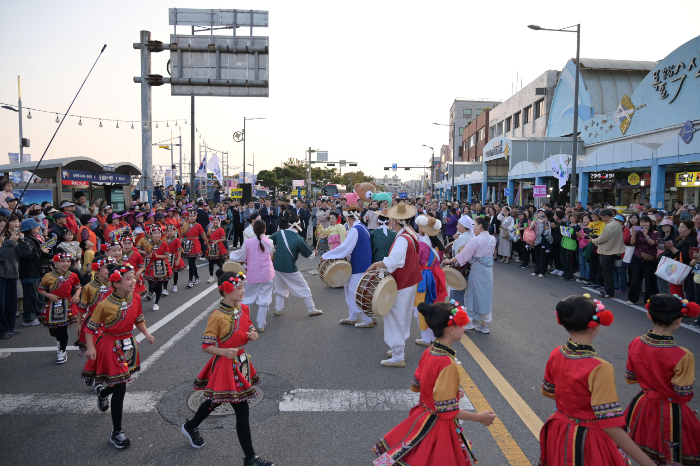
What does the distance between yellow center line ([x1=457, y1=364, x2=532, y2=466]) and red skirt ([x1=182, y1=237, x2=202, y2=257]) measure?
24.2 feet

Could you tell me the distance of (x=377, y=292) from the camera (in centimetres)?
527

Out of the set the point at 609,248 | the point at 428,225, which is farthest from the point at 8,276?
the point at 609,248

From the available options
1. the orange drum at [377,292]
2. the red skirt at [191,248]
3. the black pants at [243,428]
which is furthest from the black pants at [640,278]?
the red skirt at [191,248]

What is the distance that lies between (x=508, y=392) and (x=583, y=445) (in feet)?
7.56

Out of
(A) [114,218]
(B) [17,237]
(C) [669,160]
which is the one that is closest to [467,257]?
(B) [17,237]

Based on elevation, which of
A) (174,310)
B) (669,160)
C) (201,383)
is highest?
(669,160)

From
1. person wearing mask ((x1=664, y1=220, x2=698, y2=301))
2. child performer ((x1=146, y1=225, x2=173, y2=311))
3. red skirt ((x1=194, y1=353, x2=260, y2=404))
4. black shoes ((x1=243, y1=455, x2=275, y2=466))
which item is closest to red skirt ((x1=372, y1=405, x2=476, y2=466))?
black shoes ((x1=243, y1=455, x2=275, y2=466))

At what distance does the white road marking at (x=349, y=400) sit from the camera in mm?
4422

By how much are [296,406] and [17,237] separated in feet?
18.6

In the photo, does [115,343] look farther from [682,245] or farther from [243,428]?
[682,245]

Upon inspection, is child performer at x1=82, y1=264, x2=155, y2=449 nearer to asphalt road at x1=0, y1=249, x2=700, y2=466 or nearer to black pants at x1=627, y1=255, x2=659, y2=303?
asphalt road at x1=0, y1=249, x2=700, y2=466

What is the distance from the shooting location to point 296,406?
14.7ft

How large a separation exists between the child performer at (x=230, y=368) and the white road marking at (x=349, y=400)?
0.99 meters

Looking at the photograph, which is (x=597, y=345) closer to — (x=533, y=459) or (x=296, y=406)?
(x=533, y=459)
